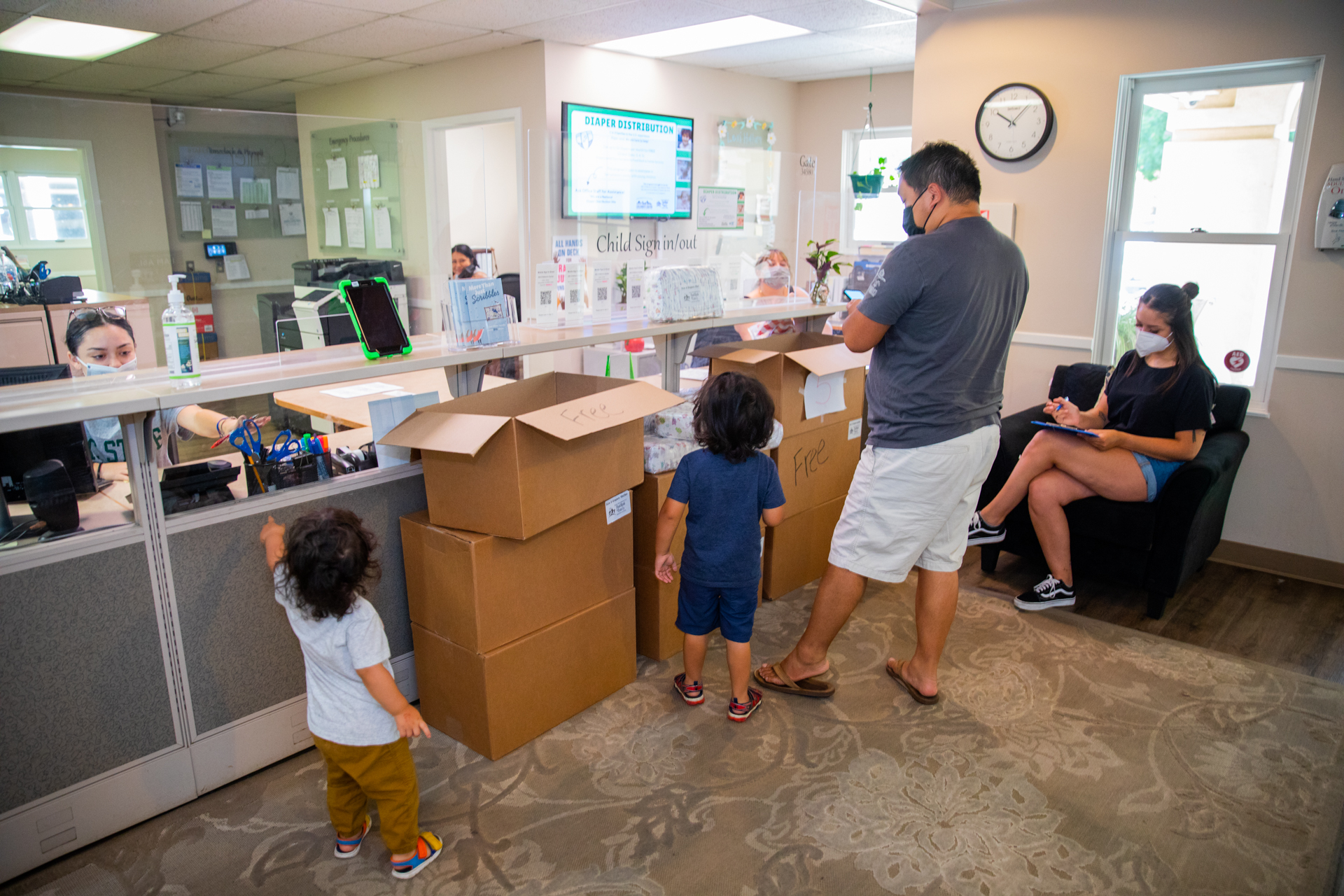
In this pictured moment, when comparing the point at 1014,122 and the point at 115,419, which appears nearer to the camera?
the point at 115,419

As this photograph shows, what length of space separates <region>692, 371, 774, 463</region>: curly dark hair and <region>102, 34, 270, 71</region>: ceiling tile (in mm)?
4556

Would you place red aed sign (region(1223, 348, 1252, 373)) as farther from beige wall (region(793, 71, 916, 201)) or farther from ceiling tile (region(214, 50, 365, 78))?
ceiling tile (region(214, 50, 365, 78))

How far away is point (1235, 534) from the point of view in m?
3.55

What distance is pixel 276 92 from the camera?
690cm

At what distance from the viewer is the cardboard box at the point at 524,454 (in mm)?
1909

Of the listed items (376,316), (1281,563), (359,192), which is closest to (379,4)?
(359,192)

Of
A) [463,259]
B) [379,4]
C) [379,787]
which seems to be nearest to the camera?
[379,787]

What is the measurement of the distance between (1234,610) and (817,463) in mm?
1686

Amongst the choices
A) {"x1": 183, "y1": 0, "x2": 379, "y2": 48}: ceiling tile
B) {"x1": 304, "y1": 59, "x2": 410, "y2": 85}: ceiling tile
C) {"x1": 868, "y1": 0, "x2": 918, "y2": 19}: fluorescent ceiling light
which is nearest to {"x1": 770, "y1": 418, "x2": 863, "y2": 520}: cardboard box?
{"x1": 868, "y1": 0, "x2": 918, "y2": 19}: fluorescent ceiling light

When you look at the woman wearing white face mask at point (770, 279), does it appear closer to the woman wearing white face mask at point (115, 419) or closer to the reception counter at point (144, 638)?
the reception counter at point (144, 638)

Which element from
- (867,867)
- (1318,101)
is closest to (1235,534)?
(1318,101)

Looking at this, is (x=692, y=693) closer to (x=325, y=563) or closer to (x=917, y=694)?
(x=917, y=694)

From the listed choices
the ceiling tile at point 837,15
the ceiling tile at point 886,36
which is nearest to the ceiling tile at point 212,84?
the ceiling tile at point 837,15

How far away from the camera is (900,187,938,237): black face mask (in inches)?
86.0
